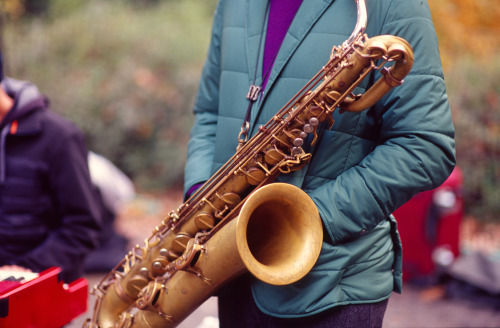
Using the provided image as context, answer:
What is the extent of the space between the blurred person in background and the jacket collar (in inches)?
49.7

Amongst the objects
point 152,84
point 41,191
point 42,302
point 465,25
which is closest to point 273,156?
point 42,302

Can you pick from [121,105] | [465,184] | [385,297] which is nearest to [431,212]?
[465,184]

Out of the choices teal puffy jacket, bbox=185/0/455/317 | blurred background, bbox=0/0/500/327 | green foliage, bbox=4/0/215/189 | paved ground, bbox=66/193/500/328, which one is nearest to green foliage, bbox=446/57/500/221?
blurred background, bbox=0/0/500/327

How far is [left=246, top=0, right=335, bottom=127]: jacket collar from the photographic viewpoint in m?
2.00

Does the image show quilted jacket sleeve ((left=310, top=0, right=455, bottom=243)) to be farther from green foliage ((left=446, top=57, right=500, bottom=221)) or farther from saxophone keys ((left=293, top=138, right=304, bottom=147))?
green foliage ((left=446, top=57, right=500, bottom=221))

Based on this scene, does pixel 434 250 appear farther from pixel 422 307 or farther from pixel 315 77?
pixel 315 77

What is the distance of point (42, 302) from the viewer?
6.72 feet

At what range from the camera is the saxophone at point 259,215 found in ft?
5.98

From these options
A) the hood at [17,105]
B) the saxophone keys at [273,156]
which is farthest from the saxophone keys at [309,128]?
the hood at [17,105]

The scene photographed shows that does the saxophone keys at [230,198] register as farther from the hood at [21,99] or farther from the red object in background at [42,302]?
the hood at [21,99]

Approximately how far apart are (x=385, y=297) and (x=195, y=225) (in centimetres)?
79

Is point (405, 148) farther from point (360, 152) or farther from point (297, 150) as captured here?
point (297, 150)

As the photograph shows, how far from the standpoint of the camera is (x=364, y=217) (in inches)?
73.1

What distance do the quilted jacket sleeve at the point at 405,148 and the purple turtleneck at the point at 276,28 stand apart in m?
0.37
